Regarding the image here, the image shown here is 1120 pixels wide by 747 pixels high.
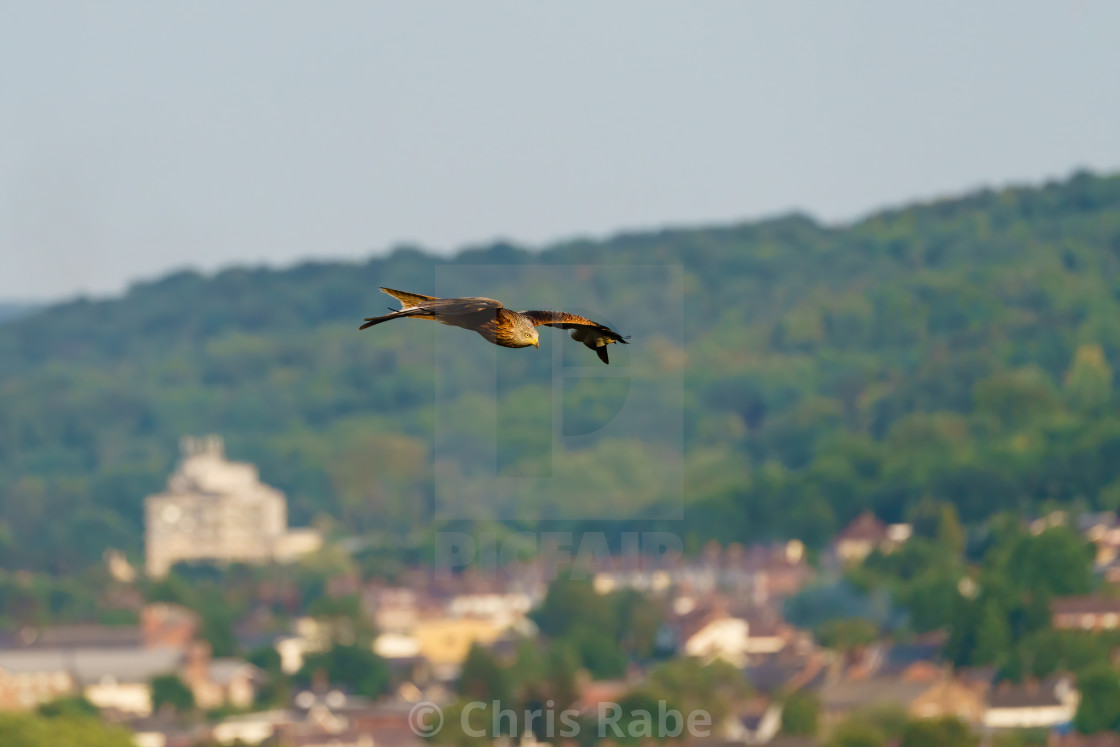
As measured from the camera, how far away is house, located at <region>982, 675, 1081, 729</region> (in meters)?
63.8

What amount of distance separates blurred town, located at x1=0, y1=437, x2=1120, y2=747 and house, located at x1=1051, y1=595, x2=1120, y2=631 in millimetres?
119

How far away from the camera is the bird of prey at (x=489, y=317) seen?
27.3 feet

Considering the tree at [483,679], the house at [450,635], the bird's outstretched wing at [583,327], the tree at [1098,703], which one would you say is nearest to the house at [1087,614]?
the tree at [1098,703]

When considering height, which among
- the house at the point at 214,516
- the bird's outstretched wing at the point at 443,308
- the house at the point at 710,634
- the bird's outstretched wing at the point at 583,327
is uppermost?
the bird's outstretched wing at the point at 443,308

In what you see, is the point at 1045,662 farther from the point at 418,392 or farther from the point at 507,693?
the point at 418,392

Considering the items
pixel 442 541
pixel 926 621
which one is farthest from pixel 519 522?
pixel 926 621

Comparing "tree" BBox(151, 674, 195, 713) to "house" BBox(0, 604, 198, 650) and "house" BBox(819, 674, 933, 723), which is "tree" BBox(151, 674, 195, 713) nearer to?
"house" BBox(0, 604, 198, 650)

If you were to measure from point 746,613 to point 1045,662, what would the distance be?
21192 millimetres

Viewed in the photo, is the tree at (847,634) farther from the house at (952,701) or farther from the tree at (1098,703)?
the tree at (1098,703)

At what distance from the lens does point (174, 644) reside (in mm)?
95438

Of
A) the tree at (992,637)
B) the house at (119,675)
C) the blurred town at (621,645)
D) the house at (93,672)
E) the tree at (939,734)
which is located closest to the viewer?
the tree at (939,734)

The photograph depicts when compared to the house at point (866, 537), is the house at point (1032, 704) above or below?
below

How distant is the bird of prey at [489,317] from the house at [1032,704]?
5441cm

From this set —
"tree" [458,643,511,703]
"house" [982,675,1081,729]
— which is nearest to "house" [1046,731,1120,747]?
"house" [982,675,1081,729]
